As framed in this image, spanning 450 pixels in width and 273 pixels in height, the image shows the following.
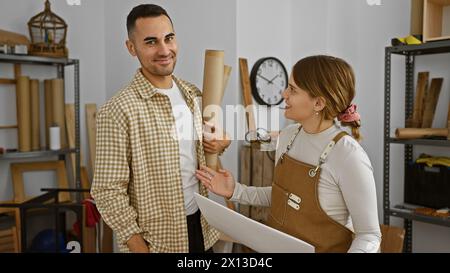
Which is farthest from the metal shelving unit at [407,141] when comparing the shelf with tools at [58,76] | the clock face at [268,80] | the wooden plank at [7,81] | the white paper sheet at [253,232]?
the wooden plank at [7,81]

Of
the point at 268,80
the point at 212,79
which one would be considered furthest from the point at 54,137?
the point at 212,79

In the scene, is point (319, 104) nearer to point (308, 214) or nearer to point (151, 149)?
point (308, 214)

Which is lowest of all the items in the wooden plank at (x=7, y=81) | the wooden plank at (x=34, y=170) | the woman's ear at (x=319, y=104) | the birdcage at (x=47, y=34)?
the wooden plank at (x=34, y=170)

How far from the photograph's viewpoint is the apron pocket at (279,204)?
0.94m

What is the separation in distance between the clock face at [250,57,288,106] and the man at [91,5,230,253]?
4.04ft

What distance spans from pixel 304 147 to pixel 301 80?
160 mm

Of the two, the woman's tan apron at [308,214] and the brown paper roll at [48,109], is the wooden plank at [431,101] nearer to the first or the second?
the woman's tan apron at [308,214]

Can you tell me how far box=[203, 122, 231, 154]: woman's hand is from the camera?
3.29 feet

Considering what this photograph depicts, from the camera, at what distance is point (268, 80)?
234 cm

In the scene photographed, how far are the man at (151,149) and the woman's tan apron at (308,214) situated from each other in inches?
8.2

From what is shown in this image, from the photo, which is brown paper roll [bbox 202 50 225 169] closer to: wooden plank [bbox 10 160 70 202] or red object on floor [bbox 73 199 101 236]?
red object on floor [bbox 73 199 101 236]
